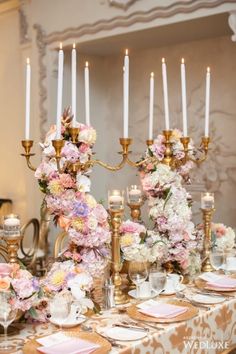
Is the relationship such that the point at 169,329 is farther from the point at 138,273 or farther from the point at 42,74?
the point at 42,74

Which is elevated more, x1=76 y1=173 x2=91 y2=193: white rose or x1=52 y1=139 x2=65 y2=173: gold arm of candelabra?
x1=52 y1=139 x2=65 y2=173: gold arm of candelabra

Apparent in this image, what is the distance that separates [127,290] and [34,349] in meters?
0.75

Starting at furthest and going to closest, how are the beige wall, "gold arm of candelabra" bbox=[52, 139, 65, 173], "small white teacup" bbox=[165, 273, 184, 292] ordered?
the beige wall
"small white teacup" bbox=[165, 273, 184, 292]
"gold arm of candelabra" bbox=[52, 139, 65, 173]

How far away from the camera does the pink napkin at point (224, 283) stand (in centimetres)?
240

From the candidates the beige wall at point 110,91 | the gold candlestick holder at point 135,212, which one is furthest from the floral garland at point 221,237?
the beige wall at point 110,91

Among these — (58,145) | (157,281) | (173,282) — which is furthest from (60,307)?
(173,282)

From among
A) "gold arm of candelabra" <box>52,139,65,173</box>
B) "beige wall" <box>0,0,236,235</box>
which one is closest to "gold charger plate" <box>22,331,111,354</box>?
"gold arm of candelabra" <box>52,139,65,173</box>

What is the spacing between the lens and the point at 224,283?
2.46 metres

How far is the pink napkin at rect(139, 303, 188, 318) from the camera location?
201 cm

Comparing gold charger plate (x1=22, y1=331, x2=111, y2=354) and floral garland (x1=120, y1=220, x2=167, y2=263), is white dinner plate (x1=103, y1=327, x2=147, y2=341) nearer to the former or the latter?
gold charger plate (x1=22, y1=331, x2=111, y2=354)

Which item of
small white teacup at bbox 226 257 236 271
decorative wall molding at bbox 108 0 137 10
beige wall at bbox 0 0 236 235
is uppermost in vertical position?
decorative wall molding at bbox 108 0 137 10

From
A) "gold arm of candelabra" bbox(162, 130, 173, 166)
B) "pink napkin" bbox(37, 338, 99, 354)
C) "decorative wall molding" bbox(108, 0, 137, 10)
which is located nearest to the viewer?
"pink napkin" bbox(37, 338, 99, 354)

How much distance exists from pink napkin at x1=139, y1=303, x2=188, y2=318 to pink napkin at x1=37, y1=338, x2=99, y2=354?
357mm

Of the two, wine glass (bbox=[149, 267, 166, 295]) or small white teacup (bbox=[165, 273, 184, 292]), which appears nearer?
wine glass (bbox=[149, 267, 166, 295])
